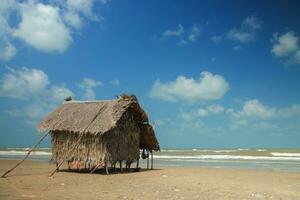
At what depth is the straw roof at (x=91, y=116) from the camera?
19.4 m

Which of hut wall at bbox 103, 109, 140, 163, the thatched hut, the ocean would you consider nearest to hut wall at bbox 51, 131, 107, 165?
the thatched hut

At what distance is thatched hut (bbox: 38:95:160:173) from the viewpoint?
19.6 m

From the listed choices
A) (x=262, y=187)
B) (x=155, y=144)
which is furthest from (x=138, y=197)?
(x=155, y=144)

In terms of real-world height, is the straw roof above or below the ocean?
above

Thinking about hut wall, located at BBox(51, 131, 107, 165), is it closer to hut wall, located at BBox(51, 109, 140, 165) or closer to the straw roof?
hut wall, located at BBox(51, 109, 140, 165)

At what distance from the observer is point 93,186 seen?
14312 millimetres

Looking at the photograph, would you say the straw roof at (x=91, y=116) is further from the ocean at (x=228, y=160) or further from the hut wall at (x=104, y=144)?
the ocean at (x=228, y=160)

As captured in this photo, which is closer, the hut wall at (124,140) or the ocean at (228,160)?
the hut wall at (124,140)

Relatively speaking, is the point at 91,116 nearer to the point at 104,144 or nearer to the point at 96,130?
the point at 96,130

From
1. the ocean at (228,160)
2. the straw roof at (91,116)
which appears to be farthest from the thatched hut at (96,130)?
the ocean at (228,160)

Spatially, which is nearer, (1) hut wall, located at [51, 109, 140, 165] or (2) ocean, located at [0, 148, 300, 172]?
(1) hut wall, located at [51, 109, 140, 165]

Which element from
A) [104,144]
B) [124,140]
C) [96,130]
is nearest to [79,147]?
[104,144]

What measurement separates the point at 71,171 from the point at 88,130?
296 cm

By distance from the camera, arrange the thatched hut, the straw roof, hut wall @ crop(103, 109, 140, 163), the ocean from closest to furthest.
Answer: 1. the straw roof
2. the thatched hut
3. hut wall @ crop(103, 109, 140, 163)
4. the ocean
